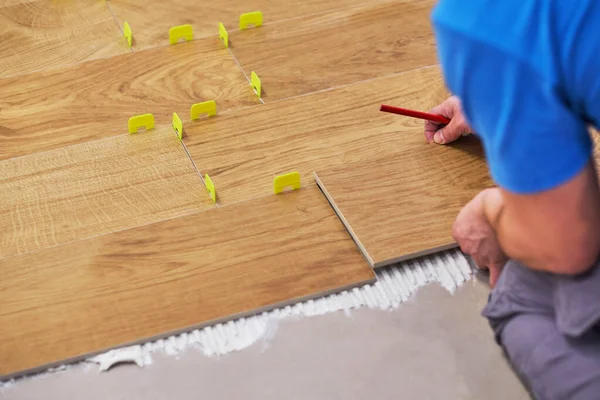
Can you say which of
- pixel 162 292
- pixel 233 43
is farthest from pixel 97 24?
pixel 162 292

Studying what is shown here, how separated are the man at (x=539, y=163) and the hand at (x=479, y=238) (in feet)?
0.13

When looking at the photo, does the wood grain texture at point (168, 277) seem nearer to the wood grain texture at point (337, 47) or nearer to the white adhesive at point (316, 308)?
the white adhesive at point (316, 308)

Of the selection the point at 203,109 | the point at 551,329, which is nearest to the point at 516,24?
the point at 551,329

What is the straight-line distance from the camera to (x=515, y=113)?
0.87 m

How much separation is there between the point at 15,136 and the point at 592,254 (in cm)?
110

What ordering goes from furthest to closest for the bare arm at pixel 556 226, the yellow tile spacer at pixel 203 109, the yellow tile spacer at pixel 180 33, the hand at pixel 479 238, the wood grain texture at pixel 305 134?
the yellow tile spacer at pixel 180 33 → the yellow tile spacer at pixel 203 109 → the wood grain texture at pixel 305 134 → the hand at pixel 479 238 → the bare arm at pixel 556 226

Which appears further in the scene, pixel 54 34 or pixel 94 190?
pixel 54 34

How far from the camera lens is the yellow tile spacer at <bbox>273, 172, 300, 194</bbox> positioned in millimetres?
1504

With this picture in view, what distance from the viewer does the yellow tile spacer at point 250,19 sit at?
A: 1.94m

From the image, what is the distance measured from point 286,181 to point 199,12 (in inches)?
26.8

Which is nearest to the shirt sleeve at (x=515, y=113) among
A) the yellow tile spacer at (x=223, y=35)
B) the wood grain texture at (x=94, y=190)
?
the wood grain texture at (x=94, y=190)

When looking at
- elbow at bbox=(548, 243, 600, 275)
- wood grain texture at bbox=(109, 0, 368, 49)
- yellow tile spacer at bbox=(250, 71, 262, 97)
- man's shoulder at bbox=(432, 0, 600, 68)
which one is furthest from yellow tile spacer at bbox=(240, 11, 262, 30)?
man's shoulder at bbox=(432, 0, 600, 68)

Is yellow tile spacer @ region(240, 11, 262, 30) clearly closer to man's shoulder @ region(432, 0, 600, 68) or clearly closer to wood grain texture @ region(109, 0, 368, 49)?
wood grain texture @ region(109, 0, 368, 49)

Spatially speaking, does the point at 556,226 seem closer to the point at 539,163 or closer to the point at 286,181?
the point at 539,163
